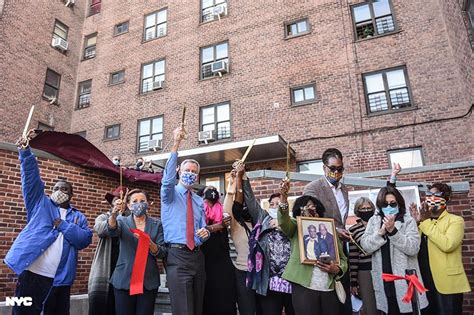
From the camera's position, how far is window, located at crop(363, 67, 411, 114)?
10.3 m

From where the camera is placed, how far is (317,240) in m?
2.95

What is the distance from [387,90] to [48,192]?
392 inches

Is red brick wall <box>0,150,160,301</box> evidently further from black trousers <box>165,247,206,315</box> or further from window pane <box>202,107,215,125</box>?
window pane <box>202,107,215,125</box>

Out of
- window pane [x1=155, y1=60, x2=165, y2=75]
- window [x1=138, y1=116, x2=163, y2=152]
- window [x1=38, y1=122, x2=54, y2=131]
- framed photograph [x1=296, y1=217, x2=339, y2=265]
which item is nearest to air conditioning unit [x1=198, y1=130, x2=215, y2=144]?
window [x1=138, y1=116, x2=163, y2=152]

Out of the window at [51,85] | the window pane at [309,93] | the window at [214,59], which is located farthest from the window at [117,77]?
the window pane at [309,93]

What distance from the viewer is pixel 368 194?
574 cm

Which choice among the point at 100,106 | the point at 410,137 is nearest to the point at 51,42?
the point at 100,106

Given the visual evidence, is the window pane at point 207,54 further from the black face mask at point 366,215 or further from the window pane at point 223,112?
the black face mask at point 366,215

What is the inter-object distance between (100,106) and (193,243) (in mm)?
13903

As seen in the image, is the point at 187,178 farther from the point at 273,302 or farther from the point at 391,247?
the point at 391,247

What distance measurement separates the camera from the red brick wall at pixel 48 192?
506 centimetres

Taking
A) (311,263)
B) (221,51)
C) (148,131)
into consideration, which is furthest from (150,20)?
(311,263)

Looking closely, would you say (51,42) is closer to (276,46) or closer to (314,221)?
(276,46)

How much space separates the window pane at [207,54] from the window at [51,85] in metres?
7.45
